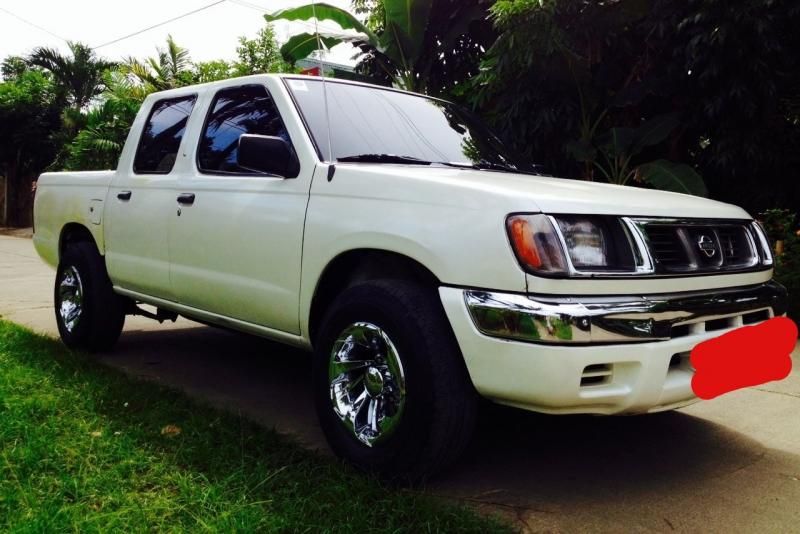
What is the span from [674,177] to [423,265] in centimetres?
531

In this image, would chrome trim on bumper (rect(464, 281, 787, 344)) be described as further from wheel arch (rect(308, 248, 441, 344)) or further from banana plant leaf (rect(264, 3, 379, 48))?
banana plant leaf (rect(264, 3, 379, 48))

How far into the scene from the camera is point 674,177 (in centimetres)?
718

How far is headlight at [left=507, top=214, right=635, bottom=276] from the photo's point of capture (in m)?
2.39

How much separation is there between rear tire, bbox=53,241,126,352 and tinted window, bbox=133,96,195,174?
75 centimetres

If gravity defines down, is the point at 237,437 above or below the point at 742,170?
below

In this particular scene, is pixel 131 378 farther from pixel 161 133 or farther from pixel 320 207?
pixel 320 207

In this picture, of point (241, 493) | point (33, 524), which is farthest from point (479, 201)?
point (33, 524)

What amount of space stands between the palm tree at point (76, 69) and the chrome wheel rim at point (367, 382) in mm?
21409

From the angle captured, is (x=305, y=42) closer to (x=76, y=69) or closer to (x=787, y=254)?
(x=787, y=254)

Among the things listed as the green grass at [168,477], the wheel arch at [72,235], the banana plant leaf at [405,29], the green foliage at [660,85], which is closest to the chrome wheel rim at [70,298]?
the wheel arch at [72,235]

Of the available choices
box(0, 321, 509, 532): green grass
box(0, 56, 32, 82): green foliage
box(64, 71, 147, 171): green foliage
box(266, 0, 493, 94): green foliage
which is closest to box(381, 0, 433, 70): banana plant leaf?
box(266, 0, 493, 94): green foliage

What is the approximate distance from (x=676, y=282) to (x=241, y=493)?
1.74m

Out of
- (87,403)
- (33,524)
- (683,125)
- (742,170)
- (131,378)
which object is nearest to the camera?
(33,524)

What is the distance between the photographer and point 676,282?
2.57 metres
